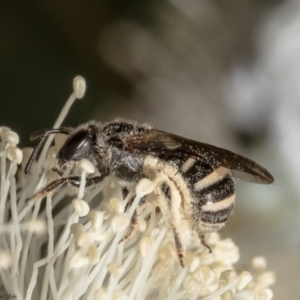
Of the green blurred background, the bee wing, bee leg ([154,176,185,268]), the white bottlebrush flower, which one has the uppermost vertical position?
the green blurred background

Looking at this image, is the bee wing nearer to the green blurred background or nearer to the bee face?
the bee face

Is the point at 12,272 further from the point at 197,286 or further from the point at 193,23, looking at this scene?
the point at 193,23

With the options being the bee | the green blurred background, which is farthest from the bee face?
the green blurred background

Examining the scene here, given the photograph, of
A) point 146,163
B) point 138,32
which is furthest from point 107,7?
point 146,163

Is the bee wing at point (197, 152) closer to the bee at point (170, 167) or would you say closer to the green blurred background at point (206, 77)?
the bee at point (170, 167)

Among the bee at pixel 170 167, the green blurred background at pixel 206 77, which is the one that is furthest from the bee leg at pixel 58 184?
the green blurred background at pixel 206 77

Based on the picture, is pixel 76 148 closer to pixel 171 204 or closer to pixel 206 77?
pixel 171 204

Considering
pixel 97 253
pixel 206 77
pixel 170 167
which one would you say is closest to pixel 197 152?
pixel 170 167
